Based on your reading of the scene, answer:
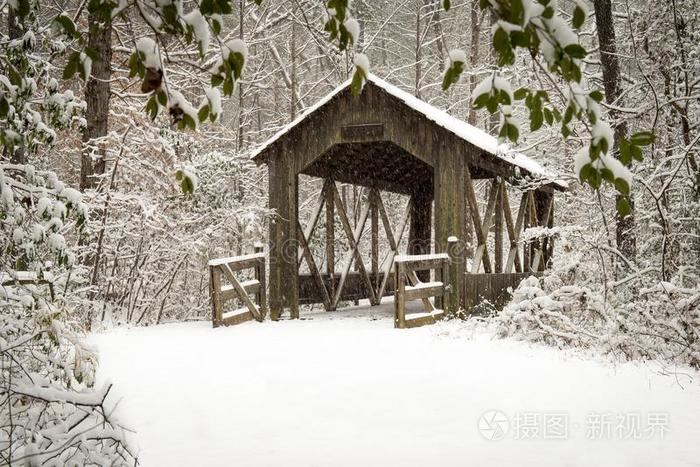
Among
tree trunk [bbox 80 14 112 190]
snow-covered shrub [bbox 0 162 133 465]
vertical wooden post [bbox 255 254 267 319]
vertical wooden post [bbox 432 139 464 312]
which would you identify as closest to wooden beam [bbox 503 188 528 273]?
vertical wooden post [bbox 432 139 464 312]

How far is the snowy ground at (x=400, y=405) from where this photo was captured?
12.6 feet

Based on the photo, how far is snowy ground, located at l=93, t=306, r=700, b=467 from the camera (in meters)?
3.83

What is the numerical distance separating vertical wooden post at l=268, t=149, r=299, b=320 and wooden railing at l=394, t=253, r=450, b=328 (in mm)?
2338

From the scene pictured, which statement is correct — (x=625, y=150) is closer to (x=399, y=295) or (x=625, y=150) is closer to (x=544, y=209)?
(x=399, y=295)

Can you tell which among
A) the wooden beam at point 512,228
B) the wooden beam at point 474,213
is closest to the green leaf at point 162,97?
the wooden beam at point 474,213

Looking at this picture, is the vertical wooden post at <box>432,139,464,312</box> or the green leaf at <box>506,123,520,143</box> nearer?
the green leaf at <box>506,123,520,143</box>

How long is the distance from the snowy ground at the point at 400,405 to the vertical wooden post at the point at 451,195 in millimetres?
2730

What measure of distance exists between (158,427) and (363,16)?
68.5 feet

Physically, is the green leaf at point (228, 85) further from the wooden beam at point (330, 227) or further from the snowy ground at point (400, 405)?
the wooden beam at point (330, 227)

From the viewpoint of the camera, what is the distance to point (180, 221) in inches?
480

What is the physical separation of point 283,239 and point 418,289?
281cm

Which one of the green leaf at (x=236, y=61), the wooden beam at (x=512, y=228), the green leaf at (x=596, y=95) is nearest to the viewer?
the green leaf at (x=596, y=95)

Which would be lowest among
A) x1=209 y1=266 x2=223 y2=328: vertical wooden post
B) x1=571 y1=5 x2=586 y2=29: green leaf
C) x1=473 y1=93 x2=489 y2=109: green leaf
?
x1=209 y1=266 x2=223 y2=328: vertical wooden post

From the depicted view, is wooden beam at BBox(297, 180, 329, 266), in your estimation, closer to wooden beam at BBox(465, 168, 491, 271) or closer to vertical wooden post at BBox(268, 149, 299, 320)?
vertical wooden post at BBox(268, 149, 299, 320)
